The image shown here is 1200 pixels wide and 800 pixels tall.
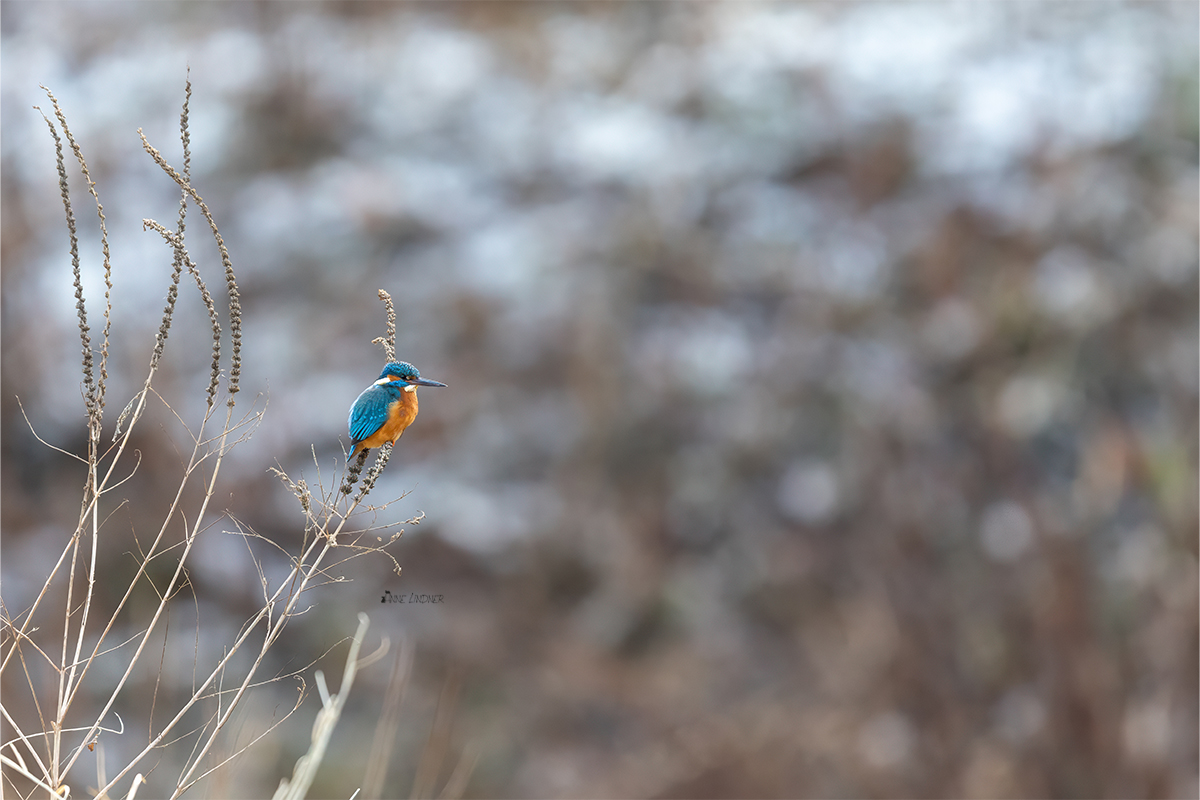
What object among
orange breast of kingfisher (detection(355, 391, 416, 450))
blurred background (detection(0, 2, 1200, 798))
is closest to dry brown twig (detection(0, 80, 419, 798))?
orange breast of kingfisher (detection(355, 391, 416, 450))

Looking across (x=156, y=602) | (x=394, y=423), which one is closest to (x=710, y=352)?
(x=156, y=602)

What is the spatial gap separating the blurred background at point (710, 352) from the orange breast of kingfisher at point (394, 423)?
114 cm

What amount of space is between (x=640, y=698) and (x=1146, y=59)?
79.2 inches

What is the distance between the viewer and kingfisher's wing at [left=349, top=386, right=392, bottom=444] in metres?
0.38

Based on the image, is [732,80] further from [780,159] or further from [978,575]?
[978,575]

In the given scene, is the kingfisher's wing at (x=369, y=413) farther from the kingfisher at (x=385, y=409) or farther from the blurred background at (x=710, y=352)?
the blurred background at (x=710, y=352)

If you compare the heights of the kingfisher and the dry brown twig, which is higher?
the kingfisher

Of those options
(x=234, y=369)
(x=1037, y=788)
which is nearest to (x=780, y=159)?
(x=1037, y=788)

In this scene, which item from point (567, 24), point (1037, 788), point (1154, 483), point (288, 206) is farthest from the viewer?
point (567, 24)

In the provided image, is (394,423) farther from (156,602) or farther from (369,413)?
(156,602)

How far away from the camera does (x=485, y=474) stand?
5.90 feet

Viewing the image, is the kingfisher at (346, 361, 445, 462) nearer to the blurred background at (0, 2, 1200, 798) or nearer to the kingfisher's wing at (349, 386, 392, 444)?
the kingfisher's wing at (349, 386, 392, 444)

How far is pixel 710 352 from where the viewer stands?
1.99 m

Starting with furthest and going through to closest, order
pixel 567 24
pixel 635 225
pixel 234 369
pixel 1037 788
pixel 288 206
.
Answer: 1. pixel 567 24
2. pixel 635 225
3. pixel 288 206
4. pixel 1037 788
5. pixel 234 369
